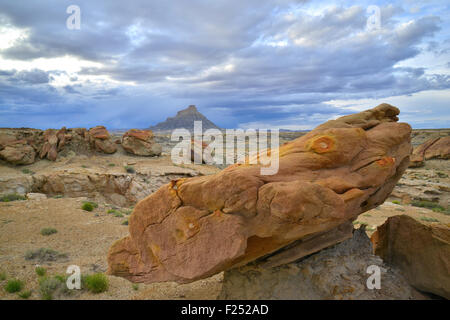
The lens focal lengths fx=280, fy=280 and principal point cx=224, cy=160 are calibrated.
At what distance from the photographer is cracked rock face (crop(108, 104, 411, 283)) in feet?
17.1

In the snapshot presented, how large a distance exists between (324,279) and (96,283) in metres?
6.72

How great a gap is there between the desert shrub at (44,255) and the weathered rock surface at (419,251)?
1195 centimetres

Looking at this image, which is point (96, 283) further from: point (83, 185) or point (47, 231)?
point (83, 185)

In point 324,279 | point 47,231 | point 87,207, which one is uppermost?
point 324,279

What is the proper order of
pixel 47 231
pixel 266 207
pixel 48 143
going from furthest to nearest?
pixel 48 143, pixel 47 231, pixel 266 207

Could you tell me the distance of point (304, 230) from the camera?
5.41 metres

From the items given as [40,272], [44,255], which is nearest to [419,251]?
[40,272]

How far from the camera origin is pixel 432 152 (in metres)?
35.2

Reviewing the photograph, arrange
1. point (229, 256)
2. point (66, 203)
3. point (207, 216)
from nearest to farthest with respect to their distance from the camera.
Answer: point (229, 256), point (207, 216), point (66, 203)

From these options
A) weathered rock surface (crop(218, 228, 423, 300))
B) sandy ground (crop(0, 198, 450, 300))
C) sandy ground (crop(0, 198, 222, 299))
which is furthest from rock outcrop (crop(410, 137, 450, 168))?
sandy ground (crop(0, 198, 222, 299))

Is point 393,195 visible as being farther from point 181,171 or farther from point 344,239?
point 344,239

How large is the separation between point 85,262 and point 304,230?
9.54 m

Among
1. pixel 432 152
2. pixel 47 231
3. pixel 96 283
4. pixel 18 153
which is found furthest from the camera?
pixel 432 152
